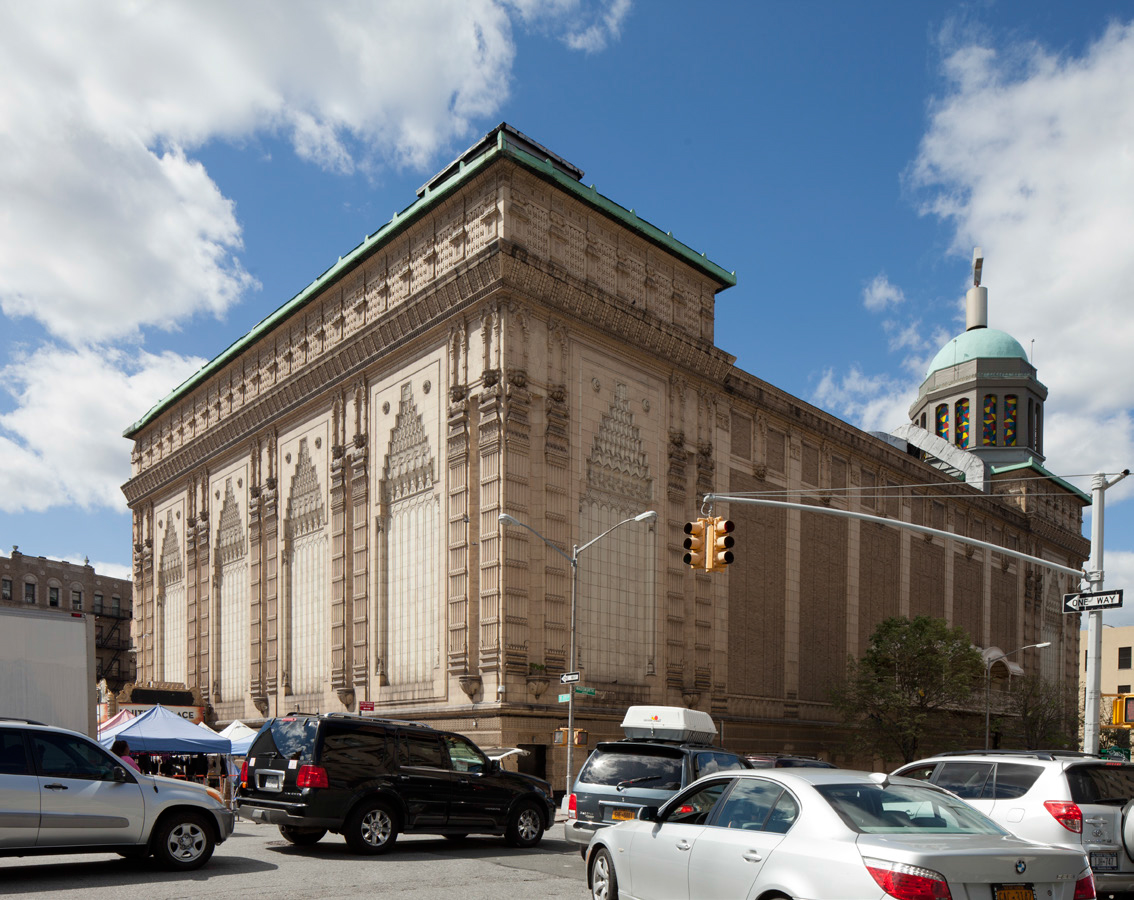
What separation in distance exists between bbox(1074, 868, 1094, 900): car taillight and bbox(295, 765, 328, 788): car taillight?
10.3 meters

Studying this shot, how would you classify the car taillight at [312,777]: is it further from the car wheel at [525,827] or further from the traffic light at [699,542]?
the traffic light at [699,542]

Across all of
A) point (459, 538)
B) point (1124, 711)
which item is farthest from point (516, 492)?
point (1124, 711)

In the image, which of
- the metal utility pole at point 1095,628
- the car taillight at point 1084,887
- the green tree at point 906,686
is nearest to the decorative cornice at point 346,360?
the metal utility pole at point 1095,628

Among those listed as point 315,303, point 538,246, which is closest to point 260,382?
point 315,303

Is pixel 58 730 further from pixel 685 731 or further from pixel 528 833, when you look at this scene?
pixel 685 731

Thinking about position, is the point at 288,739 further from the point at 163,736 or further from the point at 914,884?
the point at 163,736

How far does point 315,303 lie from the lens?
46406 millimetres

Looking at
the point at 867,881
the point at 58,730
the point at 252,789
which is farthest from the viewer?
the point at 252,789

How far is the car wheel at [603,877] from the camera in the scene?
10.3 m

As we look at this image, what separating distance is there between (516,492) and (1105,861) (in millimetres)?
24200

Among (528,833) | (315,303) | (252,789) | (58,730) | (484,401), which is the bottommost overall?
(528,833)

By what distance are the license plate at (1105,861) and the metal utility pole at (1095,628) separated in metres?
9.06

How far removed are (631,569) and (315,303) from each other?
64.0 feet

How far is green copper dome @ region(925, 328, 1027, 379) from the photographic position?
255 ft
